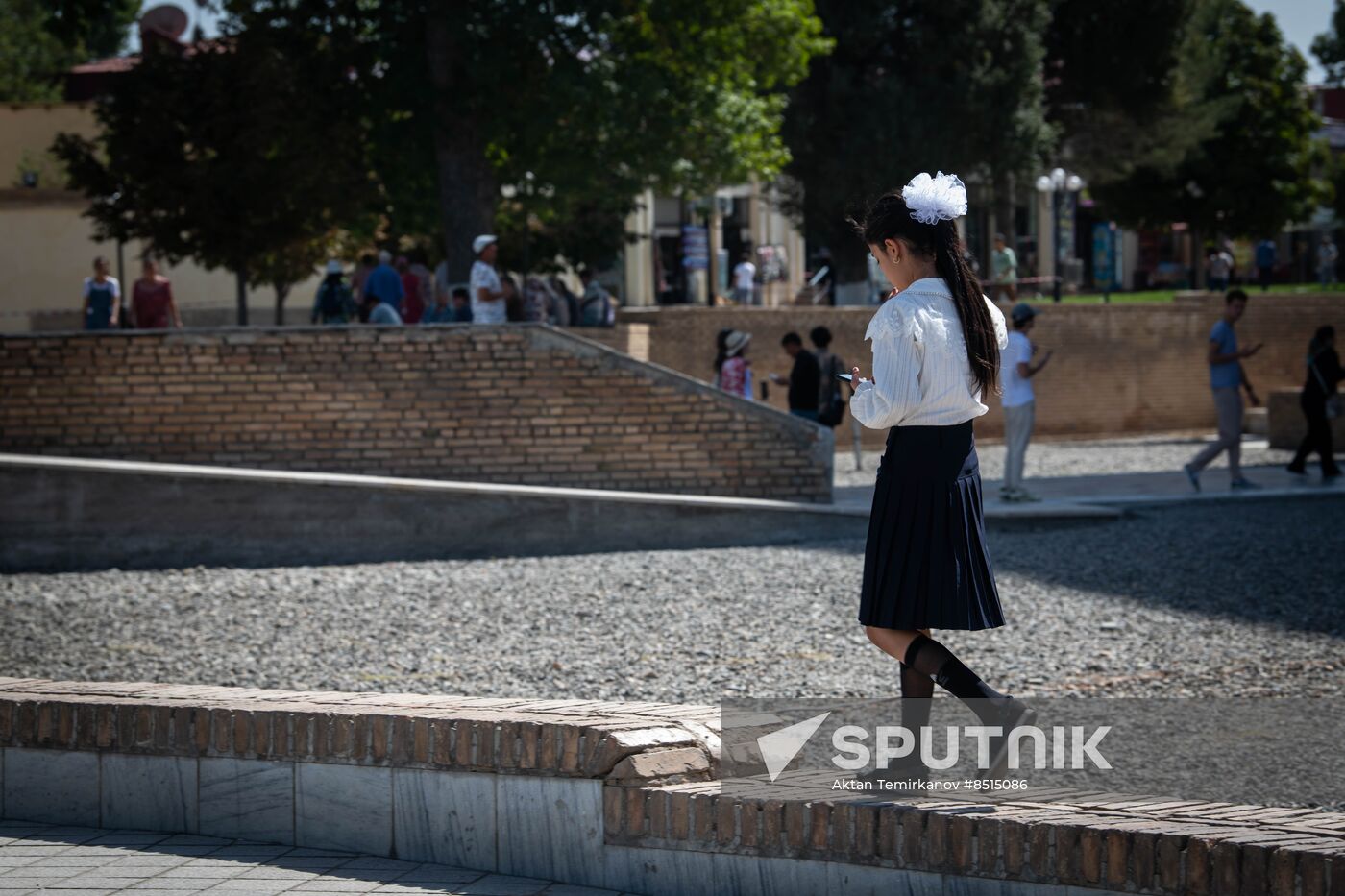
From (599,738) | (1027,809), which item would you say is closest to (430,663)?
(599,738)

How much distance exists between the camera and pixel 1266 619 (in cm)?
941

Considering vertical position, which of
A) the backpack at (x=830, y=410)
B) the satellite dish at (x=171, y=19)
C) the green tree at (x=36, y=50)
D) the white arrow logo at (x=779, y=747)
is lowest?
the white arrow logo at (x=779, y=747)

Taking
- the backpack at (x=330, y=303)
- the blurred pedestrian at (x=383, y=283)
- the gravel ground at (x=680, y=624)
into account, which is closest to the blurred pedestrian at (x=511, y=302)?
the blurred pedestrian at (x=383, y=283)

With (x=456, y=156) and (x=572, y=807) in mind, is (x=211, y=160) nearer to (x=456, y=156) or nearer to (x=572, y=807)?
(x=456, y=156)

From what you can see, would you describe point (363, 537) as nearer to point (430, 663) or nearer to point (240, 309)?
point (430, 663)

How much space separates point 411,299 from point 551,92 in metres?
3.17

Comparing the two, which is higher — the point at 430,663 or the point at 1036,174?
the point at 1036,174

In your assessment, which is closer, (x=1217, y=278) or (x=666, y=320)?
(x=666, y=320)

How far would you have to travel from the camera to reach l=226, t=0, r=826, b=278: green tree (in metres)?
20.4

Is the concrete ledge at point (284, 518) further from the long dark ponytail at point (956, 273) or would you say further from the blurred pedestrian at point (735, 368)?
the long dark ponytail at point (956, 273)

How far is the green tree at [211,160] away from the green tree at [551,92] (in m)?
1.57

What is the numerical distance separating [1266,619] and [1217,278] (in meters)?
34.9

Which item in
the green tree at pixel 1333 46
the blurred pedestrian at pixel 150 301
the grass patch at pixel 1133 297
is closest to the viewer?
the blurred pedestrian at pixel 150 301

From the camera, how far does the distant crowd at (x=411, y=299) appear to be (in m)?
15.9
